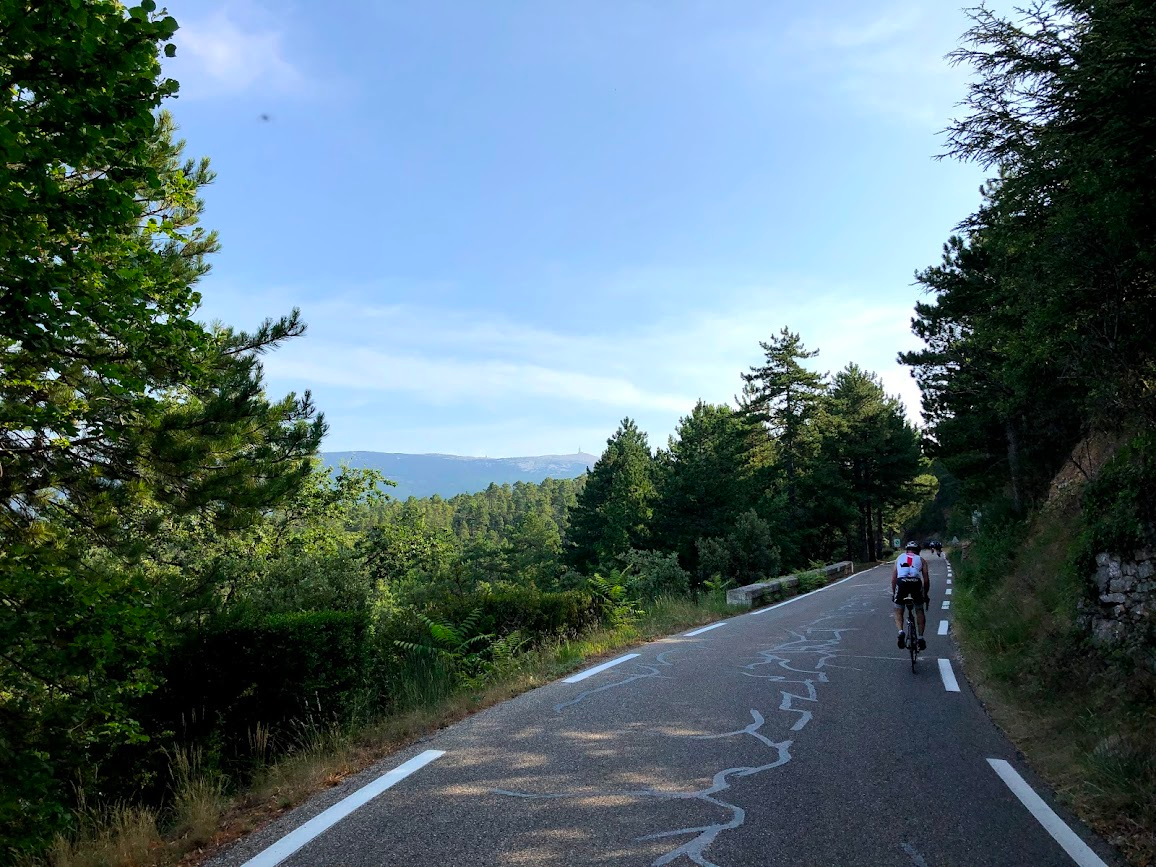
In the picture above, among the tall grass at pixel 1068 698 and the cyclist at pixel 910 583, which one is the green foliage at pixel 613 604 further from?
the tall grass at pixel 1068 698

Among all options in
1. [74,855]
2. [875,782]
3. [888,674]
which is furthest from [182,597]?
[888,674]

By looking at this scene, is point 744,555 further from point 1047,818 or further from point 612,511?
point 1047,818

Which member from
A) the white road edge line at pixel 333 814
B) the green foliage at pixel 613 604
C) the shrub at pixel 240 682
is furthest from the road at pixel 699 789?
the green foliage at pixel 613 604

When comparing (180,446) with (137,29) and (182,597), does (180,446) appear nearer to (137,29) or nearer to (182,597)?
(182,597)

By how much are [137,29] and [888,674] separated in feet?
33.5

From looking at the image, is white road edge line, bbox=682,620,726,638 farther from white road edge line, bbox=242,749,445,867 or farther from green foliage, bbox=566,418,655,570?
green foliage, bbox=566,418,655,570

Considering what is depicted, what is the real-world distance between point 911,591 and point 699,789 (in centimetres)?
696

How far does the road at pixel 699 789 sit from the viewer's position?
358 centimetres

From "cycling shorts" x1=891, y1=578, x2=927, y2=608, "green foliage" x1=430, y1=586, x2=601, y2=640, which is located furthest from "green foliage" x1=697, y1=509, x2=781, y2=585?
"cycling shorts" x1=891, y1=578, x2=927, y2=608

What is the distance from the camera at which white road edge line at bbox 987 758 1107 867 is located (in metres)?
3.65

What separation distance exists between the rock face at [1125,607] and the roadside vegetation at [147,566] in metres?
6.37

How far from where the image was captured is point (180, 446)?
837 centimetres

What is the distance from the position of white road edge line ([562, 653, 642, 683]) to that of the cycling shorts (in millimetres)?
4065

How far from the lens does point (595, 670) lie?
9070 millimetres
